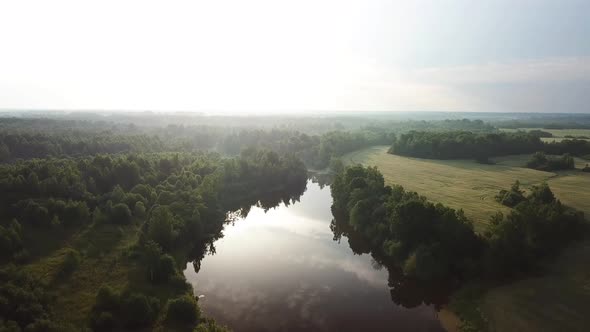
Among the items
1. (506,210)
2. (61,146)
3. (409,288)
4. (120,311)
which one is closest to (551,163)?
(506,210)

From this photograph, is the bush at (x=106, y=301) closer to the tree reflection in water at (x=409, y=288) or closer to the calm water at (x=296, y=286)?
the calm water at (x=296, y=286)

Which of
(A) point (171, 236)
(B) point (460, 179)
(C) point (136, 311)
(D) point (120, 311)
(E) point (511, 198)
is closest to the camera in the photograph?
(C) point (136, 311)

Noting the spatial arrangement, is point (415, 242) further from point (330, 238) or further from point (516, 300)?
point (330, 238)

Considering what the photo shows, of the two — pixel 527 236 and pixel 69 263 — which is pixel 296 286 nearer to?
pixel 69 263

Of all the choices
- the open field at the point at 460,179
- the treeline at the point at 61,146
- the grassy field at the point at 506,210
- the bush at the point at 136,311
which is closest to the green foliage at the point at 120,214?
the bush at the point at 136,311

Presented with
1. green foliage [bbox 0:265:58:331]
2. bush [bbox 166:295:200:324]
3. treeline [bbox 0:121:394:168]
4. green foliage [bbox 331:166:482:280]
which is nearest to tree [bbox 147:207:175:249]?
green foliage [bbox 0:265:58:331]

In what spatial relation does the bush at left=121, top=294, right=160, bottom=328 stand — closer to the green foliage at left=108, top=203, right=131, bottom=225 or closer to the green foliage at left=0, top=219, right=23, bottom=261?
the green foliage at left=0, top=219, right=23, bottom=261
